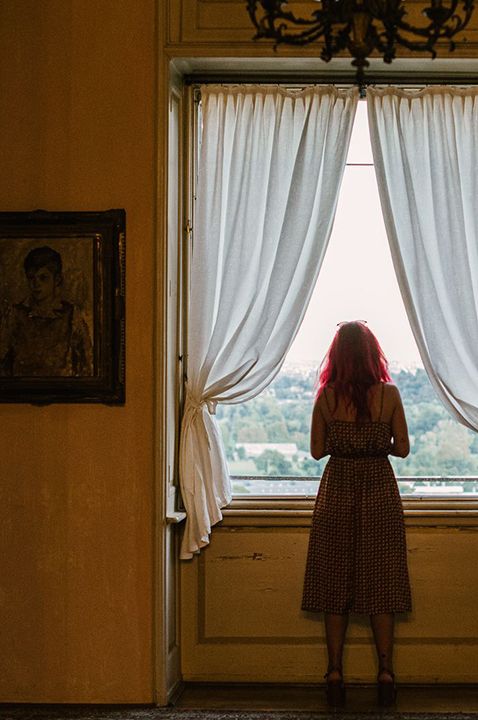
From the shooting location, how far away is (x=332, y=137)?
166 inches

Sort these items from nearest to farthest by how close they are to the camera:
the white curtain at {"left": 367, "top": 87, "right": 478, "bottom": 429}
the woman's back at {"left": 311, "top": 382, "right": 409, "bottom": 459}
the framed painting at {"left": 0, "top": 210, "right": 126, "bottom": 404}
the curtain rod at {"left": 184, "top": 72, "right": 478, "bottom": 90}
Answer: the woman's back at {"left": 311, "top": 382, "right": 409, "bottom": 459}
the framed painting at {"left": 0, "top": 210, "right": 126, "bottom": 404}
the white curtain at {"left": 367, "top": 87, "right": 478, "bottom": 429}
the curtain rod at {"left": 184, "top": 72, "right": 478, "bottom": 90}

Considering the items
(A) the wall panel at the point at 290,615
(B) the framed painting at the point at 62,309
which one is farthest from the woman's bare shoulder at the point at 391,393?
(B) the framed painting at the point at 62,309

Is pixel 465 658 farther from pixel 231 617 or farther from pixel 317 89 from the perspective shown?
pixel 317 89

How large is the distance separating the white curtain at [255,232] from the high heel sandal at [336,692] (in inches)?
34.2

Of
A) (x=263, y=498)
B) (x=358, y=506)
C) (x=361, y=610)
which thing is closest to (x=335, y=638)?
(x=361, y=610)

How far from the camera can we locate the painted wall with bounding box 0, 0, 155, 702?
3918 mm

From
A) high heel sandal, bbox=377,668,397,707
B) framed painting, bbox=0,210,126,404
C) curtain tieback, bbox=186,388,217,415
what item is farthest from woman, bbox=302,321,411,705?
framed painting, bbox=0,210,126,404

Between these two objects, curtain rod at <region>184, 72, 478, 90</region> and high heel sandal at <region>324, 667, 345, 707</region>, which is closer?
high heel sandal at <region>324, 667, 345, 707</region>

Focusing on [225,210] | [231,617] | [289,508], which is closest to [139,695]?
[231,617]

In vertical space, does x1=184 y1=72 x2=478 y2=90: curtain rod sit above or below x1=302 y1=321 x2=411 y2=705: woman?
above

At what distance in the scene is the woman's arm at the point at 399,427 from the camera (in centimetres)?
388

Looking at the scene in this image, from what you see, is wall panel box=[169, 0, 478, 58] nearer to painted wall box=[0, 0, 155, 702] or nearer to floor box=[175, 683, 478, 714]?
painted wall box=[0, 0, 155, 702]

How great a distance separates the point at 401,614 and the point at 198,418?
1301 mm

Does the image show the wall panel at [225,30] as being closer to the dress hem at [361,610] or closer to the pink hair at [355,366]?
the pink hair at [355,366]
